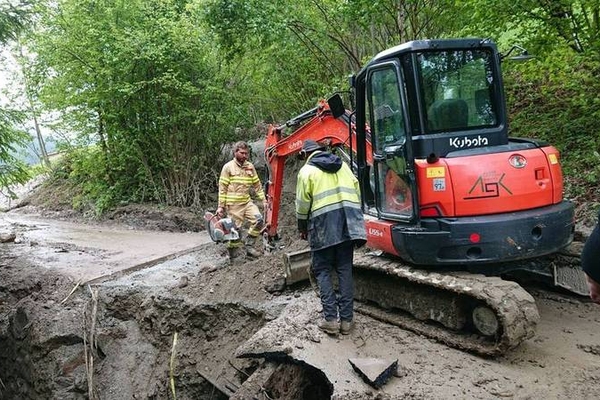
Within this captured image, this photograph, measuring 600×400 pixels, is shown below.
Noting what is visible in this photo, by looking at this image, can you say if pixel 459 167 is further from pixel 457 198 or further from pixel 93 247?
pixel 93 247

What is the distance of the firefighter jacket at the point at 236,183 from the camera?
777cm

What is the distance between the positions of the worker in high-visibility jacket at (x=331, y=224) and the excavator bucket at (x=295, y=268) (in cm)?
134

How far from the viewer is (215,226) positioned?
7535 mm

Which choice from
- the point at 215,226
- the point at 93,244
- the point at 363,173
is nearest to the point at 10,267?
the point at 93,244

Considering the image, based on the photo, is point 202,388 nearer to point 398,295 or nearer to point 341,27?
point 398,295

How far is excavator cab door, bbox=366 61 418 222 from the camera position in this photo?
15.1 ft

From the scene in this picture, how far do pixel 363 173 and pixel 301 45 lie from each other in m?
6.67

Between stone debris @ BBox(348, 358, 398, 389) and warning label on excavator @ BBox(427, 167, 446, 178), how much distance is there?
5.20 feet

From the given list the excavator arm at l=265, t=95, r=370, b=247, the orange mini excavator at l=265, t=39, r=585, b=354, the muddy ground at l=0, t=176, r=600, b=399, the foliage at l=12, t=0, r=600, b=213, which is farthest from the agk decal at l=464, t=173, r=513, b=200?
the foliage at l=12, t=0, r=600, b=213

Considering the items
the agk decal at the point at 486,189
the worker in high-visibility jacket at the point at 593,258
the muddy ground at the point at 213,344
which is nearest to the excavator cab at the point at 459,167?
the agk decal at the point at 486,189

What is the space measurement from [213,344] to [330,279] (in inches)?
83.4

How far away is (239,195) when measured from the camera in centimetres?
785

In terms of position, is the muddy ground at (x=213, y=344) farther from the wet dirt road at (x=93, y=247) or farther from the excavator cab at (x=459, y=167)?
the excavator cab at (x=459, y=167)

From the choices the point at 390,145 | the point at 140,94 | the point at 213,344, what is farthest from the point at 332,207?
the point at 140,94
